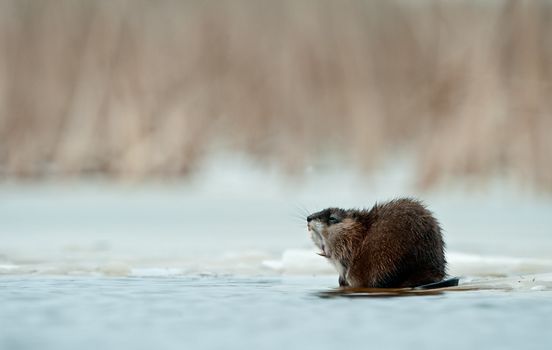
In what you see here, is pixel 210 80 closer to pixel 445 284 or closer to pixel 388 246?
pixel 388 246

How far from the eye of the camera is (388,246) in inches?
175

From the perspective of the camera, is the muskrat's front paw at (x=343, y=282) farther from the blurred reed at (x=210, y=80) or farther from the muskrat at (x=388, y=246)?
the blurred reed at (x=210, y=80)

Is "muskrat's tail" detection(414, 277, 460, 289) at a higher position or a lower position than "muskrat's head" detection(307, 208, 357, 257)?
lower

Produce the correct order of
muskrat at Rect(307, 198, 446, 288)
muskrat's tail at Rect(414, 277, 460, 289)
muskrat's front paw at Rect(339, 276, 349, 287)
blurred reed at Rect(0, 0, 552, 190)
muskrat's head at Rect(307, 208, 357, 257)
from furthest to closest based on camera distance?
1. blurred reed at Rect(0, 0, 552, 190)
2. muskrat's head at Rect(307, 208, 357, 257)
3. muskrat's front paw at Rect(339, 276, 349, 287)
4. muskrat at Rect(307, 198, 446, 288)
5. muskrat's tail at Rect(414, 277, 460, 289)

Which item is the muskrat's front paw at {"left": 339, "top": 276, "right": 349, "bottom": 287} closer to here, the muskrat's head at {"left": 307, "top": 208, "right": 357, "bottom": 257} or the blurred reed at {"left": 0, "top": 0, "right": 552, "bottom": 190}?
the muskrat's head at {"left": 307, "top": 208, "right": 357, "bottom": 257}

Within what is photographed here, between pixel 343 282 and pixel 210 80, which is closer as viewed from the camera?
pixel 343 282

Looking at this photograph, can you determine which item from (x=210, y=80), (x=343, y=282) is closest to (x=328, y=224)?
(x=343, y=282)

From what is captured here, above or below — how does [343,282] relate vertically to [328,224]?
below

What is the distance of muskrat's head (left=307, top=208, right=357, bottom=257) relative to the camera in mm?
4691

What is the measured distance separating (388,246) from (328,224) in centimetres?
41

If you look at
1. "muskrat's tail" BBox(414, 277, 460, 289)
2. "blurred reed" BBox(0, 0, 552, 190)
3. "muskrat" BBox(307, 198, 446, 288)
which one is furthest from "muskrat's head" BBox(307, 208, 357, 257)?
"blurred reed" BBox(0, 0, 552, 190)

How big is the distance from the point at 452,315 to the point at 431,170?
531 cm

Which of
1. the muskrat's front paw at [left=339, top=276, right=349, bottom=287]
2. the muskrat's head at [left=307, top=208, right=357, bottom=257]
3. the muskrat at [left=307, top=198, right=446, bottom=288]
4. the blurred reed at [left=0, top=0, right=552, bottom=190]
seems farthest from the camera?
the blurred reed at [left=0, top=0, right=552, bottom=190]

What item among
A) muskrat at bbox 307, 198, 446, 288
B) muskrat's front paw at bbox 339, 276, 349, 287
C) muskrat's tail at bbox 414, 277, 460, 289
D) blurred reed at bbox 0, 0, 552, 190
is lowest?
muskrat's tail at bbox 414, 277, 460, 289
